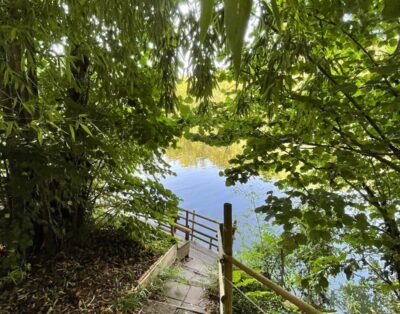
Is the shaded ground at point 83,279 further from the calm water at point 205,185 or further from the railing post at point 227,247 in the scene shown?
the calm water at point 205,185

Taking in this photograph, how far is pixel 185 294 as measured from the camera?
317cm

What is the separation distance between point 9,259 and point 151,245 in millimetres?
1769

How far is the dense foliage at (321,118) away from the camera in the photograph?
1340 mm

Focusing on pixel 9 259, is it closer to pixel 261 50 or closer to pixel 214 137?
pixel 214 137

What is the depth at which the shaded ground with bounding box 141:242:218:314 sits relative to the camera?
2682mm

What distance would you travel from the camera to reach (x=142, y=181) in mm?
3012

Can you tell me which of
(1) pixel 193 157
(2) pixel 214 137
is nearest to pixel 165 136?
(2) pixel 214 137

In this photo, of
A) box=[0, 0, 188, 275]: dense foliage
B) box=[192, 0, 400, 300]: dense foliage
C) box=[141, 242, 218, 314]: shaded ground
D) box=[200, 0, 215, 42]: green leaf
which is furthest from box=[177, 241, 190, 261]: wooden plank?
box=[200, 0, 215, 42]: green leaf

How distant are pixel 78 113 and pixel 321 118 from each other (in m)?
1.78

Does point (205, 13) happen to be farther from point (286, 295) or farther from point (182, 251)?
point (182, 251)

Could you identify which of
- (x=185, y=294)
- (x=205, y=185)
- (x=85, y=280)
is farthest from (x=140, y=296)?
(x=205, y=185)

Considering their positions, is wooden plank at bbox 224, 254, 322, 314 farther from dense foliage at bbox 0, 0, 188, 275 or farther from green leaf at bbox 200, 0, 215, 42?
dense foliage at bbox 0, 0, 188, 275

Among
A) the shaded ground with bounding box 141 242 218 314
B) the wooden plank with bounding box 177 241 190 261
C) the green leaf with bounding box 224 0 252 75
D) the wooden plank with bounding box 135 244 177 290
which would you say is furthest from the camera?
the wooden plank with bounding box 177 241 190 261

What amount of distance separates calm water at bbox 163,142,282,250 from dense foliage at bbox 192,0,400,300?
5502 mm
